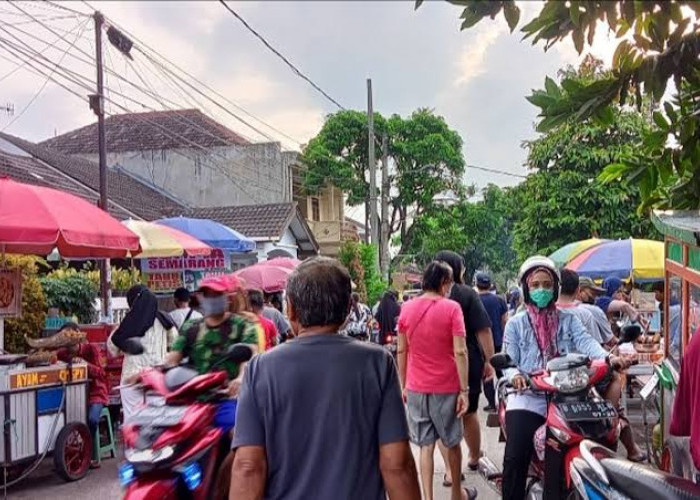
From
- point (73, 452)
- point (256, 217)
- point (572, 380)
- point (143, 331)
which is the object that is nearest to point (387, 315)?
point (143, 331)

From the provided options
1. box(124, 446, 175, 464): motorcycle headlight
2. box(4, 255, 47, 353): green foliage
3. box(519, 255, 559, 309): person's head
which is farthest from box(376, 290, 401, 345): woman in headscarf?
box(124, 446, 175, 464): motorcycle headlight

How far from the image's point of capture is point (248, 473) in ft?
8.50

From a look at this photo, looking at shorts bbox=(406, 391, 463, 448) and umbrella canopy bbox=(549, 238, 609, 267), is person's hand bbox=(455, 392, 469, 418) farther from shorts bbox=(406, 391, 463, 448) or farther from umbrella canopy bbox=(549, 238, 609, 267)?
umbrella canopy bbox=(549, 238, 609, 267)

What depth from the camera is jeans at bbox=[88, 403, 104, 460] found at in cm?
711

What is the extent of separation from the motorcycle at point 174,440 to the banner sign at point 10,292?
14.8 feet

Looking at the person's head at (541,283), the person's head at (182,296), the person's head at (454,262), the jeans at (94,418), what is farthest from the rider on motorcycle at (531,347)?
the person's head at (182,296)

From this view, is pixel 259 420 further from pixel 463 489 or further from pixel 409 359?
pixel 463 489

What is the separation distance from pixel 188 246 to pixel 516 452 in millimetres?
6410

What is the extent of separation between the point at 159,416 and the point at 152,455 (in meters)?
0.21

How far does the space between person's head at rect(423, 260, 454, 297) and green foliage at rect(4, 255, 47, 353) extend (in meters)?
6.70

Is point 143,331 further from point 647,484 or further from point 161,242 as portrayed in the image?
point 647,484

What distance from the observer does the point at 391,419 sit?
8.73 feet

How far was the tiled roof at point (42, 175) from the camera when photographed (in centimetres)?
1682

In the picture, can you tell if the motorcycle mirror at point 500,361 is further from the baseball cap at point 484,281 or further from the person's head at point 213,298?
the baseball cap at point 484,281
